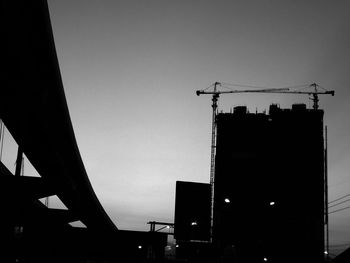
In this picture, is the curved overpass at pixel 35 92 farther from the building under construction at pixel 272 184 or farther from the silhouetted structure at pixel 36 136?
the building under construction at pixel 272 184

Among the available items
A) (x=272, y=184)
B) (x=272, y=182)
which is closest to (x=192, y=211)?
(x=272, y=184)

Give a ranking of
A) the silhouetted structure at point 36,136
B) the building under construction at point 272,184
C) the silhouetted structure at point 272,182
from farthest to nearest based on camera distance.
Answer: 1. the silhouetted structure at point 272,182
2. the building under construction at point 272,184
3. the silhouetted structure at point 36,136

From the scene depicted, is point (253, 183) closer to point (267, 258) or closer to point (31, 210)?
point (267, 258)

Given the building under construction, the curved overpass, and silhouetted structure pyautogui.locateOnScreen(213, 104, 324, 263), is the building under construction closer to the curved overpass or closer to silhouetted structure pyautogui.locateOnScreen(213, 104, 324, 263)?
silhouetted structure pyautogui.locateOnScreen(213, 104, 324, 263)

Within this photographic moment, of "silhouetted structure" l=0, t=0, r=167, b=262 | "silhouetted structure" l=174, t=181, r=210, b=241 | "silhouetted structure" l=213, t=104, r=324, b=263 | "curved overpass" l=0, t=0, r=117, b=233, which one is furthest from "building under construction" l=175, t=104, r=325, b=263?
"curved overpass" l=0, t=0, r=117, b=233

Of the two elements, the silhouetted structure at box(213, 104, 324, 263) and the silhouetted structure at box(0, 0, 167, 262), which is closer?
the silhouetted structure at box(0, 0, 167, 262)

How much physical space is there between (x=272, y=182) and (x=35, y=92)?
265 feet

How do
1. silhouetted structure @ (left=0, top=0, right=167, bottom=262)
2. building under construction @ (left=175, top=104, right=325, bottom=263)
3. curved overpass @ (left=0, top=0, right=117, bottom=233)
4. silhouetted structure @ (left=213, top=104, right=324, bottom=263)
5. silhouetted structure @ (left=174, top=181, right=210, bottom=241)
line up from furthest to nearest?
silhouetted structure @ (left=213, top=104, right=324, bottom=263) < building under construction @ (left=175, top=104, right=325, bottom=263) < silhouetted structure @ (left=174, top=181, right=210, bottom=241) < silhouetted structure @ (left=0, top=0, right=167, bottom=262) < curved overpass @ (left=0, top=0, right=117, bottom=233)

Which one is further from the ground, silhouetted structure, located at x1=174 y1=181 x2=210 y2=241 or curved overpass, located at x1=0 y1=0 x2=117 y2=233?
curved overpass, located at x1=0 y1=0 x2=117 y2=233

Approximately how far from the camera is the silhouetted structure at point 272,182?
7794cm

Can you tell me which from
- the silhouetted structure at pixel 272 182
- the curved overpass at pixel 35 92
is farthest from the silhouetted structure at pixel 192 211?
the silhouetted structure at pixel 272 182

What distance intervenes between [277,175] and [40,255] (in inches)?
2370

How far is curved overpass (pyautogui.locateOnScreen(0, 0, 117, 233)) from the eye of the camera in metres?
7.82

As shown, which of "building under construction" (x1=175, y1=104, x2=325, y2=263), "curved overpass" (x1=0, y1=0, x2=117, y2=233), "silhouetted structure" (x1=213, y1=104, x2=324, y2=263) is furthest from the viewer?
"silhouetted structure" (x1=213, y1=104, x2=324, y2=263)
